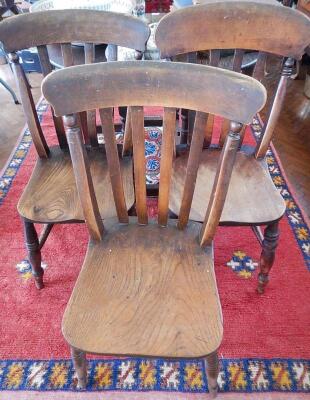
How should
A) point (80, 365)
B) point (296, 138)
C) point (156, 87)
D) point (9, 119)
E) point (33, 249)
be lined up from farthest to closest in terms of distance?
point (9, 119), point (296, 138), point (33, 249), point (80, 365), point (156, 87)

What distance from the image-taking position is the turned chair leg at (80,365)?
3.02 feet

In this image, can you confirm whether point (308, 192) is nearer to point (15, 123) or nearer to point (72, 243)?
point (72, 243)

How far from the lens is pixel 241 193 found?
3.62ft

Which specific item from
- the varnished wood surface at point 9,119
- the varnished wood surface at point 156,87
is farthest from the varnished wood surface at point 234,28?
the varnished wood surface at point 9,119

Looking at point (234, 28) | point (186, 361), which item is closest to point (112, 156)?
point (234, 28)

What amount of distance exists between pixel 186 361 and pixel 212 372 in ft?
0.56

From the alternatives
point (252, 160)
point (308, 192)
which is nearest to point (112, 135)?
point (252, 160)

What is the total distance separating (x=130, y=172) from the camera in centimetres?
121

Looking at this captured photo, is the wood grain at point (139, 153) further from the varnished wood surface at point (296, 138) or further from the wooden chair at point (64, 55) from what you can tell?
the varnished wood surface at point (296, 138)

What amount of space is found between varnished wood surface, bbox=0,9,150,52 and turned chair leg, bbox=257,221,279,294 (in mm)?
684

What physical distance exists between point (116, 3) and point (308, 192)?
4.30 feet

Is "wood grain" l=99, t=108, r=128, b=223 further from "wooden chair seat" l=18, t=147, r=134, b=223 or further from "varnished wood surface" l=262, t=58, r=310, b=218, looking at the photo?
"varnished wood surface" l=262, t=58, r=310, b=218

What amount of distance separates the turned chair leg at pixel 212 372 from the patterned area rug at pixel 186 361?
46 millimetres

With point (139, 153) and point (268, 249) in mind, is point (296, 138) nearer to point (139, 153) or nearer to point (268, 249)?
point (268, 249)
